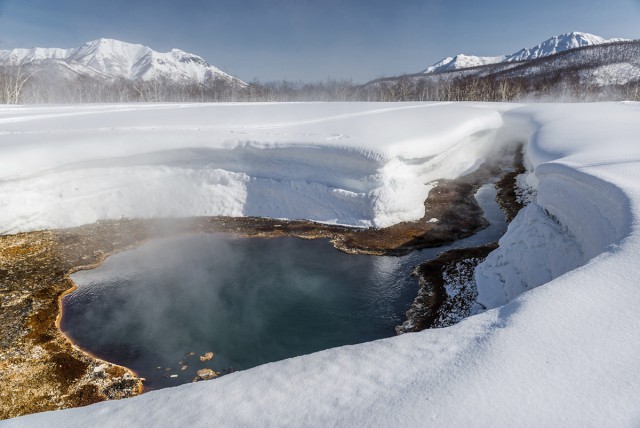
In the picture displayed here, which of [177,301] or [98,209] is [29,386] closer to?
[177,301]

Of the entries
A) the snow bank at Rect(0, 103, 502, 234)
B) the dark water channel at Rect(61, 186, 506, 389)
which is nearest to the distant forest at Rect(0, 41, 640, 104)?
the snow bank at Rect(0, 103, 502, 234)

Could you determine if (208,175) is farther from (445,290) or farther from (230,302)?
(445,290)

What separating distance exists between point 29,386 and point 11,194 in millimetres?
6279

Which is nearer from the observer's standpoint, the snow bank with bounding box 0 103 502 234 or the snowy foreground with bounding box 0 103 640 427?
the snowy foreground with bounding box 0 103 640 427

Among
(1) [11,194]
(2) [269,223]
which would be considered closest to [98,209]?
(1) [11,194]

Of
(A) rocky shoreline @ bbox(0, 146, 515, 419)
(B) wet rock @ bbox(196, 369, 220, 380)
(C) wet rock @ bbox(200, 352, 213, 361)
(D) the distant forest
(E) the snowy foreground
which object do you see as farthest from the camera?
(D) the distant forest

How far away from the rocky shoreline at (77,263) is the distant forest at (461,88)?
3931 centimetres

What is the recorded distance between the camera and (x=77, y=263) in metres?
8.12

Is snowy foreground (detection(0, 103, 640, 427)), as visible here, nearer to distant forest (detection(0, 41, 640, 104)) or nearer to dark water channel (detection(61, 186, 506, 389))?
dark water channel (detection(61, 186, 506, 389))

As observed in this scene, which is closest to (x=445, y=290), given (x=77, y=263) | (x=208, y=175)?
(x=208, y=175)

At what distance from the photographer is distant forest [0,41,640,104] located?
4953cm

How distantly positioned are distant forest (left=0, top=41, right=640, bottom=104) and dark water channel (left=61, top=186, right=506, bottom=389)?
42148 millimetres

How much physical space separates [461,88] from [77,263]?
58.4 metres

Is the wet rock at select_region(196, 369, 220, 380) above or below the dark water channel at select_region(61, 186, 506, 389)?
below
